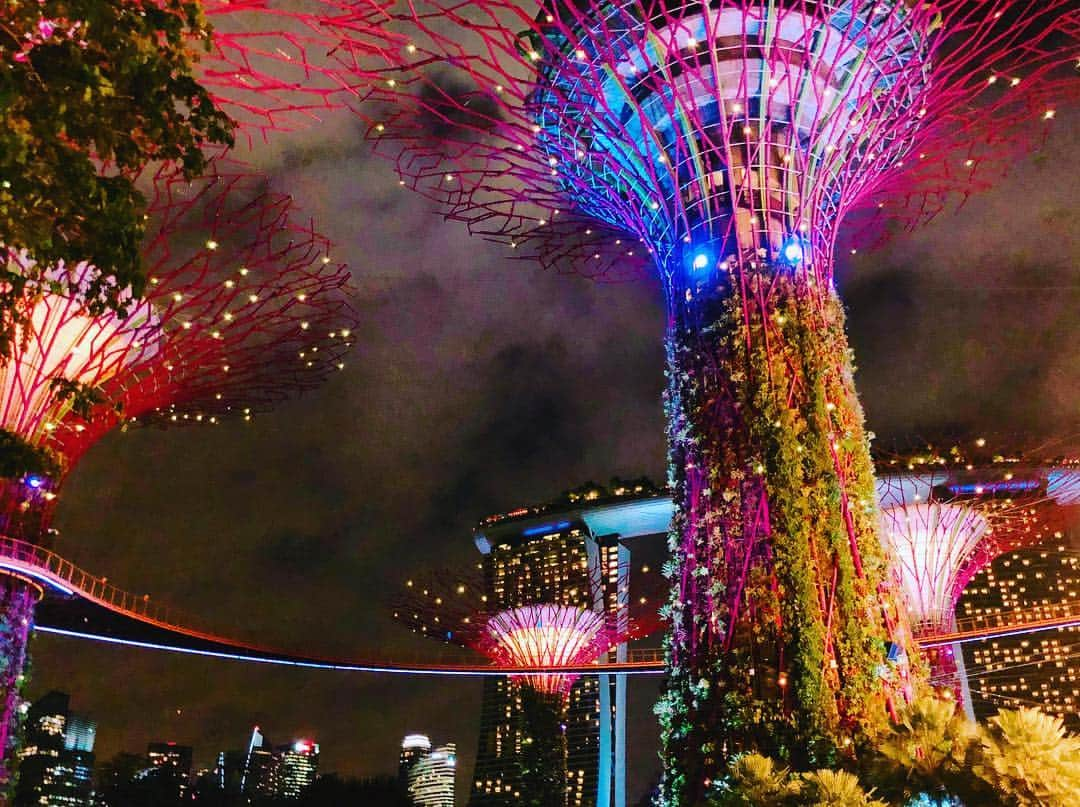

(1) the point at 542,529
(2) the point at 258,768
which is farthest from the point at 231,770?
(1) the point at 542,529

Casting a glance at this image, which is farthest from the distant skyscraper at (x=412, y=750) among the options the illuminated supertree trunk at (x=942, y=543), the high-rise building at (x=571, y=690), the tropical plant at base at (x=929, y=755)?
the tropical plant at base at (x=929, y=755)

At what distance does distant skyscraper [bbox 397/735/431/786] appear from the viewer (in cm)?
8481

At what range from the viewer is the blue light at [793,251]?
13000 millimetres

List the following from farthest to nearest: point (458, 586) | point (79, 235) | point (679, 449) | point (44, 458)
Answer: point (458, 586) → point (679, 449) → point (44, 458) → point (79, 235)

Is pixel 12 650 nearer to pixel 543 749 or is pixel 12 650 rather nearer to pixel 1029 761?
pixel 543 749

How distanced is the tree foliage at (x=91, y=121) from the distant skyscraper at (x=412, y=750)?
85135 mm

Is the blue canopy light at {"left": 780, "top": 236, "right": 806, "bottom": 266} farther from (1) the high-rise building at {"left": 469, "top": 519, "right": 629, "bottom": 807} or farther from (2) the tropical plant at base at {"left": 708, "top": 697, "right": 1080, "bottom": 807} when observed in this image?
(1) the high-rise building at {"left": 469, "top": 519, "right": 629, "bottom": 807}

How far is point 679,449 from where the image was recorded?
41.9 ft

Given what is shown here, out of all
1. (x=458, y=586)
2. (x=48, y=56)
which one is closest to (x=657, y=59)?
(x=48, y=56)

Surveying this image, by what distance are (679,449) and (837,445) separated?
216 cm

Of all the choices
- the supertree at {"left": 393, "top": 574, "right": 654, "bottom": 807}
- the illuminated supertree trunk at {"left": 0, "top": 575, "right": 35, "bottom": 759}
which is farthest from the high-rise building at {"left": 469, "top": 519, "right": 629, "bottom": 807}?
Answer: the illuminated supertree trunk at {"left": 0, "top": 575, "right": 35, "bottom": 759}

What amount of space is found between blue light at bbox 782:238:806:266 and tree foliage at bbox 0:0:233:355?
30.5 ft

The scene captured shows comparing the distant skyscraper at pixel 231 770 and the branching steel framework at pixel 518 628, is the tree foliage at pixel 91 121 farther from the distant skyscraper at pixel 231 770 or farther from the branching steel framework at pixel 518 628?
the distant skyscraper at pixel 231 770

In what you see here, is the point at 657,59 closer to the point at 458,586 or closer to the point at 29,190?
the point at 29,190
